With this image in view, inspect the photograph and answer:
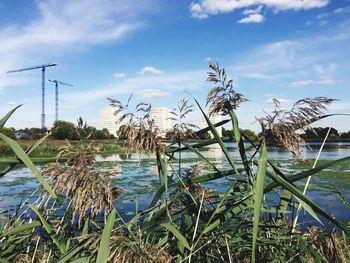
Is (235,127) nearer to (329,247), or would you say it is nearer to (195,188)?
(195,188)

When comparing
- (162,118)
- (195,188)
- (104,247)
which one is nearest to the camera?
(104,247)

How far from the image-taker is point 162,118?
66.4 inches

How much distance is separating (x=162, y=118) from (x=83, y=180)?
1.66ft

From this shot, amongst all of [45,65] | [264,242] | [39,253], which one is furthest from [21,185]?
[45,65]

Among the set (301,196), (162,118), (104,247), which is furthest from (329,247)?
(104,247)

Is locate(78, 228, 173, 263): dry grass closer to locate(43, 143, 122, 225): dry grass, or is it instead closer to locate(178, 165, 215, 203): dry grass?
locate(43, 143, 122, 225): dry grass

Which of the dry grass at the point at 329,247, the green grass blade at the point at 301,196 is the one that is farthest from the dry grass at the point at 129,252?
the dry grass at the point at 329,247

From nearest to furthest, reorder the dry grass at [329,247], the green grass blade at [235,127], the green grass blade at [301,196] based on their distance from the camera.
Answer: the green grass blade at [301,196] → the green grass blade at [235,127] → the dry grass at [329,247]

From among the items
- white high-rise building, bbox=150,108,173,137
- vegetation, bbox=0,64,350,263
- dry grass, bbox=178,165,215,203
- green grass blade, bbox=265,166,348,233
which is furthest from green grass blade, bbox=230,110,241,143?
dry grass, bbox=178,165,215,203

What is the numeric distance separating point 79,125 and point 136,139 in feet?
0.77

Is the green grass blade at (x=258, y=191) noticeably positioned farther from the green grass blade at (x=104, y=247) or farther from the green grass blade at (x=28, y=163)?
the green grass blade at (x=28, y=163)

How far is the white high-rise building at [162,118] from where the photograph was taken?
1.58 meters

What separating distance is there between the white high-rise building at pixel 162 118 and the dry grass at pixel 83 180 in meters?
0.30

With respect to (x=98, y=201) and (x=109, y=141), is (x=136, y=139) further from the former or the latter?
(x=109, y=141)
